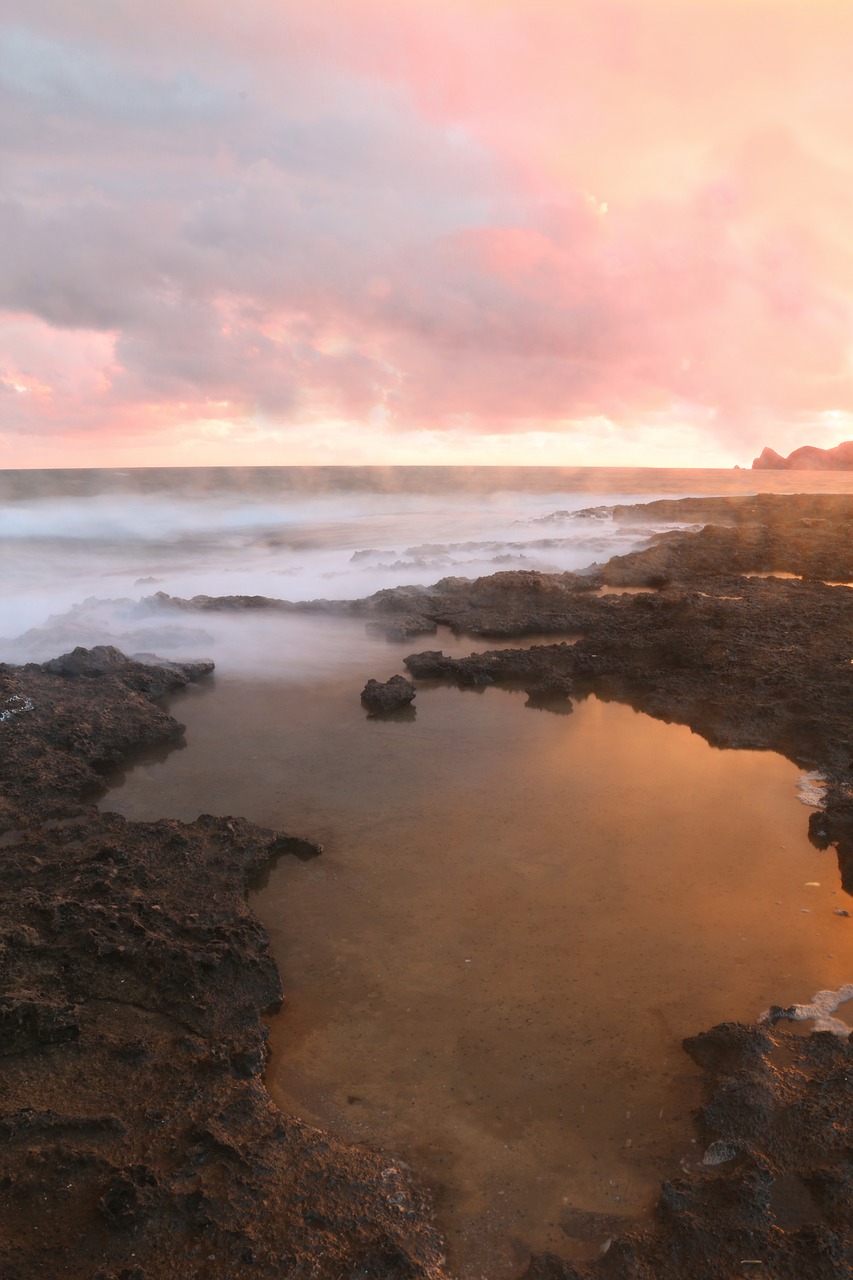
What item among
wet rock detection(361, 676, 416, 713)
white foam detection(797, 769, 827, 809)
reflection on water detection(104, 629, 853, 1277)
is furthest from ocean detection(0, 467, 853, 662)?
white foam detection(797, 769, 827, 809)

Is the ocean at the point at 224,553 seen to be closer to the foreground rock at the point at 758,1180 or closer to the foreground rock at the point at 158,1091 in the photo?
the foreground rock at the point at 158,1091

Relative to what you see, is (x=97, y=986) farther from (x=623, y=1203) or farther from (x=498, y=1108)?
(x=623, y=1203)

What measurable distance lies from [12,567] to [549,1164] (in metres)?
23.3

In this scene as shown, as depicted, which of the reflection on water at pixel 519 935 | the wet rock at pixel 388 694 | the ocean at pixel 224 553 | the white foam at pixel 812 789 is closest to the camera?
the reflection on water at pixel 519 935

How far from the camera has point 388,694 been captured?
7.21 metres

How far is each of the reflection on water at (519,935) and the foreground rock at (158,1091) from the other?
0.72 ft

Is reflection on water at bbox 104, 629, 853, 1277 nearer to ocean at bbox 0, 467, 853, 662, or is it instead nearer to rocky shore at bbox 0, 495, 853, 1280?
rocky shore at bbox 0, 495, 853, 1280

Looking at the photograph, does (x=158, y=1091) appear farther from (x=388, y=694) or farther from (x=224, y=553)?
(x=224, y=553)

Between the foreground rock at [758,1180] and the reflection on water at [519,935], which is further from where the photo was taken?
the reflection on water at [519,935]

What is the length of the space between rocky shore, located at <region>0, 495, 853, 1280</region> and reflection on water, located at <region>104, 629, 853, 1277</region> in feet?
0.58

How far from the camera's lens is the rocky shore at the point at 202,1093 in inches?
89.5

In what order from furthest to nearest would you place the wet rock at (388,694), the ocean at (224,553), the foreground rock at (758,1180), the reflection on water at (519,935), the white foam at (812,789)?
the ocean at (224,553), the wet rock at (388,694), the white foam at (812,789), the reflection on water at (519,935), the foreground rock at (758,1180)

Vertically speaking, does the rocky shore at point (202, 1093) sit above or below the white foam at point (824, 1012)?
above

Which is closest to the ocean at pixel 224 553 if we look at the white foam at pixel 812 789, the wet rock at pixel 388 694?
the wet rock at pixel 388 694
